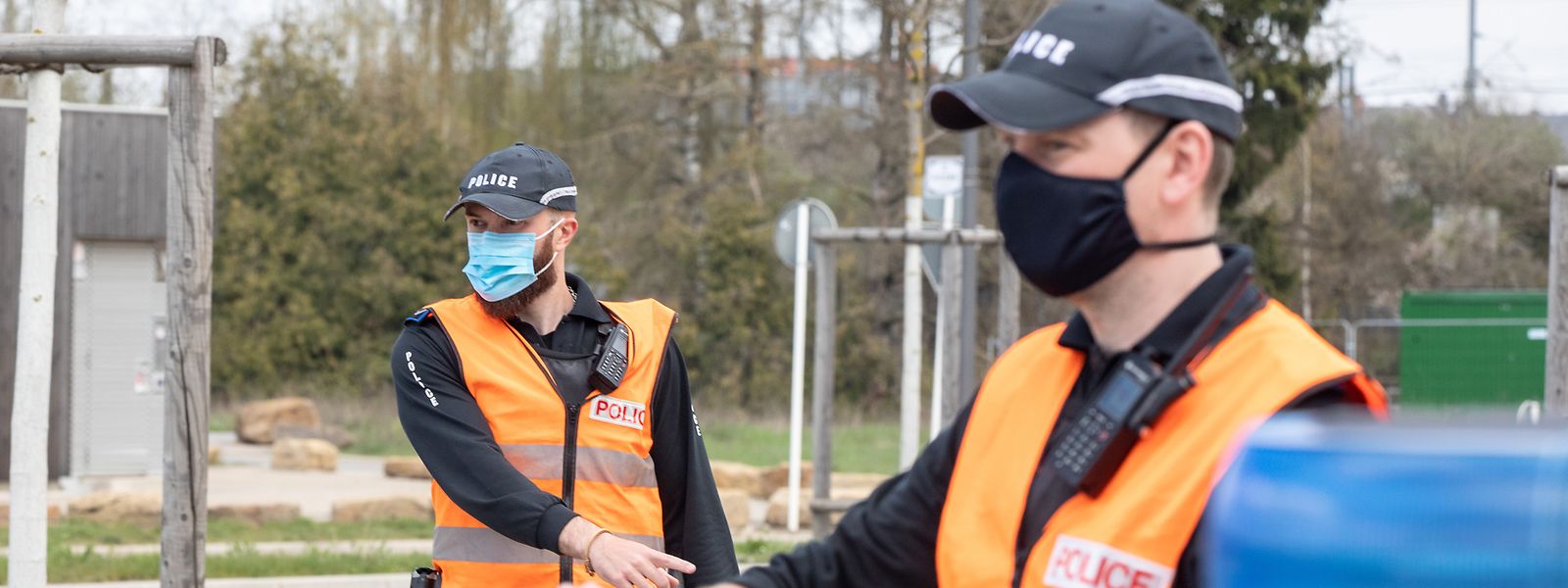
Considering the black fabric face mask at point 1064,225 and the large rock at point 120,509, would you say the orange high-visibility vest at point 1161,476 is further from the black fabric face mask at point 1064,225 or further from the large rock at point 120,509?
the large rock at point 120,509

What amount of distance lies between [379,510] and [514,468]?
32.3 feet

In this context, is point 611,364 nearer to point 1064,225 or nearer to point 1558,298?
point 1064,225

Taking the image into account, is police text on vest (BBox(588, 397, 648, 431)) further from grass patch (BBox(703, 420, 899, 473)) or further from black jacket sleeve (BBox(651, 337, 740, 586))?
grass patch (BBox(703, 420, 899, 473))

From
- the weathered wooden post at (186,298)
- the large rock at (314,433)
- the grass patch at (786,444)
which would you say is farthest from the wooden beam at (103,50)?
the large rock at (314,433)

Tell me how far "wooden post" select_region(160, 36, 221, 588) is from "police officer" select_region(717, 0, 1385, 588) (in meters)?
3.43

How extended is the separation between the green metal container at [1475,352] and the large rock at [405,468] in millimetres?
13651

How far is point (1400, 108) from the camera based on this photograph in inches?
1676

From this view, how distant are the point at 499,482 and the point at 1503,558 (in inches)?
110

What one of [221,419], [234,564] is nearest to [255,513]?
[234,564]

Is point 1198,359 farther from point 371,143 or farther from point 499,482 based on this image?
point 371,143

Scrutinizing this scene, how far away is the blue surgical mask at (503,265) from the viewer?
12.9 feet

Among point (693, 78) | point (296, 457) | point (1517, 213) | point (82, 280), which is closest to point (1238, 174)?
point (693, 78)

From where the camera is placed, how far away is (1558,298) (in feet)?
21.9

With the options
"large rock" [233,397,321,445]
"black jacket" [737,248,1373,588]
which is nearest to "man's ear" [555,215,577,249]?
"black jacket" [737,248,1373,588]
